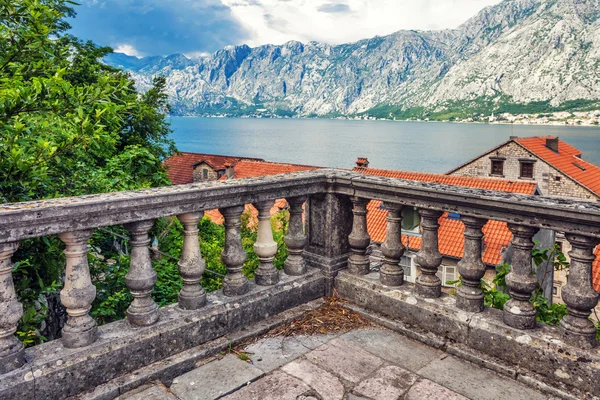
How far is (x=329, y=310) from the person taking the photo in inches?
164

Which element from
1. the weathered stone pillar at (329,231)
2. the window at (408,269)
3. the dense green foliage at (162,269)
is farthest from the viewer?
the window at (408,269)

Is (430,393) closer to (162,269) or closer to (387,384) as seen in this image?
(387,384)

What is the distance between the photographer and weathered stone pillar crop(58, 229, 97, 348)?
2777 millimetres

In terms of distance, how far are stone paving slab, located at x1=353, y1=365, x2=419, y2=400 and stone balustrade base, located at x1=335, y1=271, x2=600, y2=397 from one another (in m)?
0.55

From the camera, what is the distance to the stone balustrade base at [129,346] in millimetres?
2590

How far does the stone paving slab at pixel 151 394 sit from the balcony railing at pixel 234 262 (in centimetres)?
20

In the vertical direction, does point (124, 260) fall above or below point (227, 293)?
below

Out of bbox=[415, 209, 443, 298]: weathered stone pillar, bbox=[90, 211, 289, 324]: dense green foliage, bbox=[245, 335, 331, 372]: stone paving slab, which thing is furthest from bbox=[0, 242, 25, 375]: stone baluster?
bbox=[415, 209, 443, 298]: weathered stone pillar

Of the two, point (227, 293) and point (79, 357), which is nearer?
point (79, 357)

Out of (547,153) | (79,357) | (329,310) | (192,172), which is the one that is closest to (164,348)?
(79,357)

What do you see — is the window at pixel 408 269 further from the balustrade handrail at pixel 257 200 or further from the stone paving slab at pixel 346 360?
the stone paving slab at pixel 346 360

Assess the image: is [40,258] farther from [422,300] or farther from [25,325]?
[422,300]

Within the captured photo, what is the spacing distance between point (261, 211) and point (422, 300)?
1573 millimetres

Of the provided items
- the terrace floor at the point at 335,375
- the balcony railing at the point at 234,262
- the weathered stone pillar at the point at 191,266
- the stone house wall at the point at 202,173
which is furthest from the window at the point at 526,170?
the weathered stone pillar at the point at 191,266
